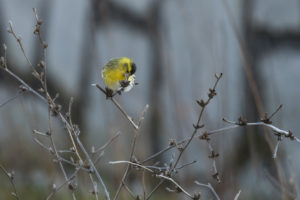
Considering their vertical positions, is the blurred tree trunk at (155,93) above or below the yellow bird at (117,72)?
below

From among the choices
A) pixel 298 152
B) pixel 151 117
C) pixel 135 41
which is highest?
pixel 135 41

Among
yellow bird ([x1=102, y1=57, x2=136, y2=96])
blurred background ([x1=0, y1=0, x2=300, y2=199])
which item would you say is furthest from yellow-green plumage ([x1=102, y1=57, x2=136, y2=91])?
blurred background ([x1=0, y1=0, x2=300, y2=199])

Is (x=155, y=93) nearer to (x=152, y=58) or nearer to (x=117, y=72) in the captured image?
(x=152, y=58)

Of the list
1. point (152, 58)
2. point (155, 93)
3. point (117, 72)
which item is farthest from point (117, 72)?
point (152, 58)

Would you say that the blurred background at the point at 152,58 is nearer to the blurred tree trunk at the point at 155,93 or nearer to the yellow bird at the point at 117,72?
the blurred tree trunk at the point at 155,93

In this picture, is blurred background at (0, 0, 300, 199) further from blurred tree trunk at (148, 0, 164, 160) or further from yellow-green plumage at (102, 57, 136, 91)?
yellow-green plumage at (102, 57, 136, 91)

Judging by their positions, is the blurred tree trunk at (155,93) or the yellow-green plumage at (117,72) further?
the blurred tree trunk at (155,93)

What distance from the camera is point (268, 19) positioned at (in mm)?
2568

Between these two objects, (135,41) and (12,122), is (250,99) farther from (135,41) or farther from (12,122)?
(12,122)

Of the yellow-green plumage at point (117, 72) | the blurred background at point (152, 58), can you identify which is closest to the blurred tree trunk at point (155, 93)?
the blurred background at point (152, 58)

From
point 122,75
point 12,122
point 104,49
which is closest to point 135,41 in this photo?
point 104,49

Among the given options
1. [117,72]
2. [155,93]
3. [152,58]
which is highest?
[117,72]

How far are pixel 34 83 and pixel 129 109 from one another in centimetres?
52

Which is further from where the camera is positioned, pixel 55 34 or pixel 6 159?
pixel 55 34
